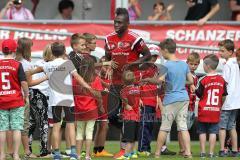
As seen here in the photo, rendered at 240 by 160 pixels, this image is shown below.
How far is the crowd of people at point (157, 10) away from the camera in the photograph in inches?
904

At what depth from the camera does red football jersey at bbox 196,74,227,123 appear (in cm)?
1741

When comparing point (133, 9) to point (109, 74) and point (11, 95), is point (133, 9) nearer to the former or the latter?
point (109, 74)

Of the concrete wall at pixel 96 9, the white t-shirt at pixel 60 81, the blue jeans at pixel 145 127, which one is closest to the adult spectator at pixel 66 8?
the concrete wall at pixel 96 9

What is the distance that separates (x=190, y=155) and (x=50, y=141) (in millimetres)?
2437

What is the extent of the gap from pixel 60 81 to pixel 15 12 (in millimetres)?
6967

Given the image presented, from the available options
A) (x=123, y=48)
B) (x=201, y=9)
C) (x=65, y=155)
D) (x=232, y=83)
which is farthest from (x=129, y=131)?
(x=201, y=9)

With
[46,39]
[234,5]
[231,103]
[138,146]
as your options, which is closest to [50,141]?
[138,146]

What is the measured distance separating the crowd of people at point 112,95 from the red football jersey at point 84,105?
0.6 inches

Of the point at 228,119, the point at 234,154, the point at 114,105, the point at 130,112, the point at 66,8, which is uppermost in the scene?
the point at 66,8

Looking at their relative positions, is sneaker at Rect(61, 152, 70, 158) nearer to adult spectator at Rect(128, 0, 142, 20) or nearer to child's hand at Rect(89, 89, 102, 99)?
child's hand at Rect(89, 89, 102, 99)

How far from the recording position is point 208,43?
21844 millimetres

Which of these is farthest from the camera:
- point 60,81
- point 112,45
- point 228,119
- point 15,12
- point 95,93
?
point 15,12

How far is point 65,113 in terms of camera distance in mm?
16219

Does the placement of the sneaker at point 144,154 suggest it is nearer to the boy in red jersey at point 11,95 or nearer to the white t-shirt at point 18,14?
the boy in red jersey at point 11,95
